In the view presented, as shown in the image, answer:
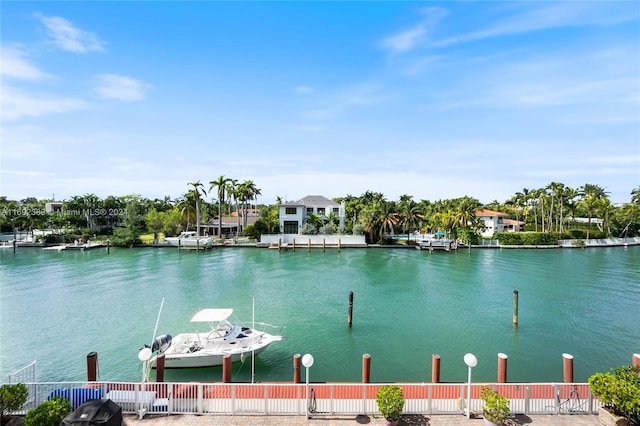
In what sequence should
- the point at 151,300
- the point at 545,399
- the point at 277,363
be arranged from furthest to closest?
the point at 151,300 < the point at 277,363 < the point at 545,399

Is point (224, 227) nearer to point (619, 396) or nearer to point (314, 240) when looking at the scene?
point (314, 240)

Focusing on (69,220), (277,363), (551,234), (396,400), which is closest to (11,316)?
(277,363)

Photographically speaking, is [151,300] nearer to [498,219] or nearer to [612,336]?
[612,336]

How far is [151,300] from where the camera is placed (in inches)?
1112

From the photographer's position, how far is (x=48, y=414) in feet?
27.4

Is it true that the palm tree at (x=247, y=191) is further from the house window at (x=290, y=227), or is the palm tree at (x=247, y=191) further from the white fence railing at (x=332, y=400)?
the white fence railing at (x=332, y=400)

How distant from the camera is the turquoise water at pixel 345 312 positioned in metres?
16.8

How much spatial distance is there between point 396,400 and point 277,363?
9.15m

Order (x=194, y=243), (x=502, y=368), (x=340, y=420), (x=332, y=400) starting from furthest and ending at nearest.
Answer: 1. (x=194, y=243)
2. (x=502, y=368)
3. (x=332, y=400)
4. (x=340, y=420)

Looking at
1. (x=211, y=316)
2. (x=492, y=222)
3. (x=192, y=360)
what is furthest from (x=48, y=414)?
(x=492, y=222)

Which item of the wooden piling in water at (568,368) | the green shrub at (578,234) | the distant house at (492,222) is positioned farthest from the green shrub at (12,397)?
the green shrub at (578,234)

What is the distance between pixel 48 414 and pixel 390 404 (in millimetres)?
8857

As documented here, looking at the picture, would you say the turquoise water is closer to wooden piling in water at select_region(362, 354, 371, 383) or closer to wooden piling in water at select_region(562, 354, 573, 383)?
wooden piling in water at select_region(362, 354, 371, 383)

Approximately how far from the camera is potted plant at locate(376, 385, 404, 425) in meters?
9.03
